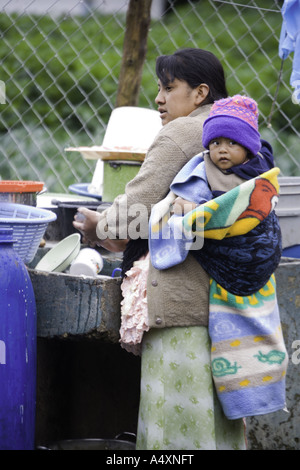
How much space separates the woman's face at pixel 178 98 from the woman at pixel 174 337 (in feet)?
0.20

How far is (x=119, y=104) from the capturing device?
5156 millimetres

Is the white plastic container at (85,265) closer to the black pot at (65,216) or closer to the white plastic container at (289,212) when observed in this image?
the black pot at (65,216)

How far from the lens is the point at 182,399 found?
2240 millimetres

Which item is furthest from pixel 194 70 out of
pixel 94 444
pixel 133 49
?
pixel 133 49

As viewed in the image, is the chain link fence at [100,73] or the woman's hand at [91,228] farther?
the chain link fence at [100,73]

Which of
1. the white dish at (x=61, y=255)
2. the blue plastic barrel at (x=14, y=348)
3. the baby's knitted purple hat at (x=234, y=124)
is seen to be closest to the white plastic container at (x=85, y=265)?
the white dish at (x=61, y=255)

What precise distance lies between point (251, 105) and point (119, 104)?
10.1 ft

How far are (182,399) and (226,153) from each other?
2.49ft

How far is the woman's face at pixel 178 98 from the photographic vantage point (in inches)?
96.1

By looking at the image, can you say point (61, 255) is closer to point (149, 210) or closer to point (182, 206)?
point (149, 210)

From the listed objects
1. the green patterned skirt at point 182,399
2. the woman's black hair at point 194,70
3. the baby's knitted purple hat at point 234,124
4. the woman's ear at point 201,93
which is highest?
the woman's black hair at point 194,70
